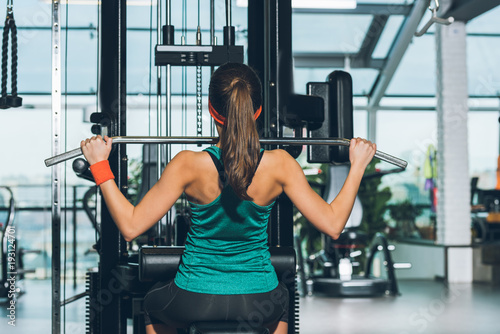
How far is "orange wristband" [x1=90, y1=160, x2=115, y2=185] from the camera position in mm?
1598

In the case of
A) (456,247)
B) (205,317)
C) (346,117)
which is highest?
(346,117)

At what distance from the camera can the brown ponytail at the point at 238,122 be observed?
148cm

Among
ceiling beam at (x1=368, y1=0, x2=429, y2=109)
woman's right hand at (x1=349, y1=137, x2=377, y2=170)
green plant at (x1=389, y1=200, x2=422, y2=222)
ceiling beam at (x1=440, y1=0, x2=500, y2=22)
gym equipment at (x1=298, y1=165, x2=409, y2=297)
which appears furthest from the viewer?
green plant at (x1=389, y1=200, x2=422, y2=222)

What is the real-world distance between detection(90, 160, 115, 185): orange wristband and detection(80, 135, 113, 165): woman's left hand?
2cm

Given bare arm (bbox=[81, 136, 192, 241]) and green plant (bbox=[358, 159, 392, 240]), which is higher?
bare arm (bbox=[81, 136, 192, 241])

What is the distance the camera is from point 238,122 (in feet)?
4.89

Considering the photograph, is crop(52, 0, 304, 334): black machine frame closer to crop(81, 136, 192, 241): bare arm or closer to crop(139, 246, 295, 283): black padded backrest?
crop(139, 246, 295, 283): black padded backrest

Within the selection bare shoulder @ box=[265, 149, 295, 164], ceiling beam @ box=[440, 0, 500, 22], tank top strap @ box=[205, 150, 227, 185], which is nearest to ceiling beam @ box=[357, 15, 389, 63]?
ceiling beam @ box=[440, 0, 500, 22]

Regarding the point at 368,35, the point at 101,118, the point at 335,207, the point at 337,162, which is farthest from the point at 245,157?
the point at 368,35

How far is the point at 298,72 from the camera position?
8.77 meters

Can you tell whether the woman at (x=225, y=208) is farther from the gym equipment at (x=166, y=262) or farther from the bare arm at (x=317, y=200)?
the gym equipment at (x=166, y=262)

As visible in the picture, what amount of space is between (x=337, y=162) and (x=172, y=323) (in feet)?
3.00

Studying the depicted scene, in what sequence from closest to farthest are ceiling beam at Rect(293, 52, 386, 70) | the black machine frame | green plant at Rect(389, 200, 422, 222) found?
1. the black machine frame
2. green plant at Rect(389, 200, 422, 222)
3. ceiling beam at Rect(293, 52, 386, 70)

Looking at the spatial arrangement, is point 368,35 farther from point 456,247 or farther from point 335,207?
point 335,207
